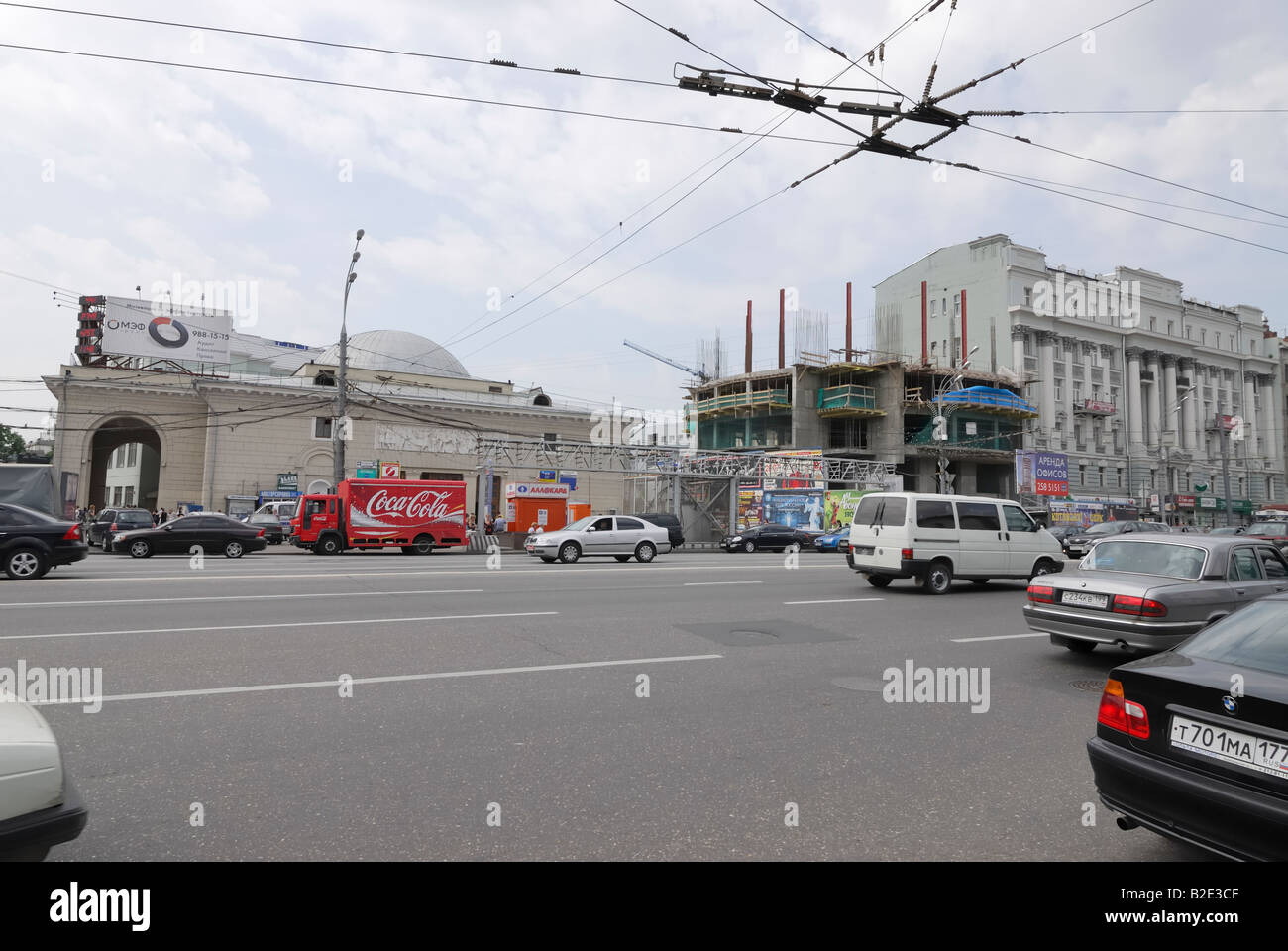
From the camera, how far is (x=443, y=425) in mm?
48688

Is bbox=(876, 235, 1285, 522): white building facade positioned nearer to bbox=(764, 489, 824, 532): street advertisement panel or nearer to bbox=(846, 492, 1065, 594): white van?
bbox=(764, 489, 824, 532): street advertisement panel

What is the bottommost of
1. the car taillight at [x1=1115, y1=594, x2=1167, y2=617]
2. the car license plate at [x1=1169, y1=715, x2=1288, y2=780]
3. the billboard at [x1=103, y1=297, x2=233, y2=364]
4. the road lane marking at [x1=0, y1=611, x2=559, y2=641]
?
the road lane marking at [x1=0, y1=611, x2=559, y2=641]

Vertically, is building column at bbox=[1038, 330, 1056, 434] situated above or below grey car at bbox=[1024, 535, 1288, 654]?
above

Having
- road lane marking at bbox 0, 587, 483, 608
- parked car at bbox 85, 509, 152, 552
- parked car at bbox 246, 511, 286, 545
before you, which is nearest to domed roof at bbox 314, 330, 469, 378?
parked car at bbox 246, 511, 286, 545

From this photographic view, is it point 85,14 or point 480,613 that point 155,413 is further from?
point 480,613

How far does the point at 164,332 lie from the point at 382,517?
2467cm

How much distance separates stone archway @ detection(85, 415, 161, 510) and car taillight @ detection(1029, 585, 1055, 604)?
47.5 meters

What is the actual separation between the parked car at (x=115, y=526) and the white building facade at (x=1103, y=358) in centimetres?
5264

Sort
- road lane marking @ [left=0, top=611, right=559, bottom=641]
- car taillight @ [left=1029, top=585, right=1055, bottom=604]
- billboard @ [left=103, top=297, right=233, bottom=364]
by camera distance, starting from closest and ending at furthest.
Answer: road lane marking @ [left=0, top=611, right=559, bottom=641]
car taillight @ [left=1029, top=585, right=1055, bottom=604]
billboard @ [left=103, top=297, right=233, bottom=364]

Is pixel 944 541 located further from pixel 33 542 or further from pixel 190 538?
pixel 190 538

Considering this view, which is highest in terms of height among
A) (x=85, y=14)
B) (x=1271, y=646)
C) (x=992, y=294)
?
(x=992, y=294)

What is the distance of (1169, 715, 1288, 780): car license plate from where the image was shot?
313 cm
